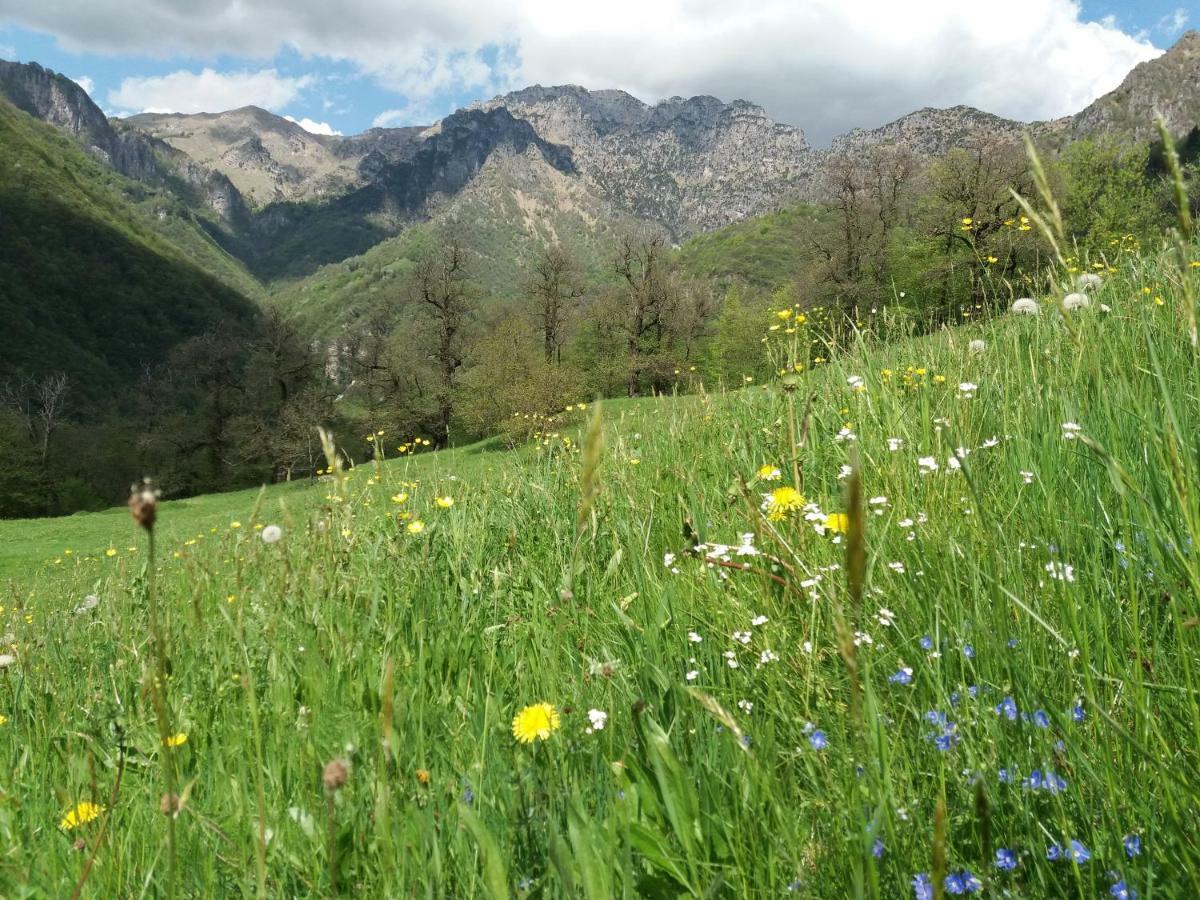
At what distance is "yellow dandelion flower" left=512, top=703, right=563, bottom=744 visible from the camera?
4.24 feet

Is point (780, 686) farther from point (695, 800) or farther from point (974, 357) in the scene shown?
point (974, 357)

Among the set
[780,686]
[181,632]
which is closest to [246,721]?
[181,632]

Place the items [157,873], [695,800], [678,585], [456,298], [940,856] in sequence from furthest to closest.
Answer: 1. [456,298]
2. [678,585]
3. [157,873]
4. [695,800]
5. [940,856]

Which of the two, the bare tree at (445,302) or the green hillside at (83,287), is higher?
the green hillside at (83,287)

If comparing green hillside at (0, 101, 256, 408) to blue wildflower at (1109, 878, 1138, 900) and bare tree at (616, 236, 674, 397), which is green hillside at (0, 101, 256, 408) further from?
blue wildflower at (1109, 878, 1138, 900)

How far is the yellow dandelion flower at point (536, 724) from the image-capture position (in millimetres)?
1293

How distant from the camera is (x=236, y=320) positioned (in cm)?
13238

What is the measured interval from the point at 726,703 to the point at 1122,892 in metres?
0.77

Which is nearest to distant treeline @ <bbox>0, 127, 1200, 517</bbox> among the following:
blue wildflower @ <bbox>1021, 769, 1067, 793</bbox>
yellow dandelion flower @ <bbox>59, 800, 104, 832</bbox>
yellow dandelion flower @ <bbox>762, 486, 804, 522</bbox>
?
yellow dandelion flower @ <bbox>762, 486, 804, 522</bbox>

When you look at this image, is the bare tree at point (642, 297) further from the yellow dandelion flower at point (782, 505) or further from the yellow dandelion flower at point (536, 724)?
the yellow dandelion flower at point (536, 724)

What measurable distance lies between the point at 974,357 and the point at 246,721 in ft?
11.3

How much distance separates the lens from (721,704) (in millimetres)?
1569

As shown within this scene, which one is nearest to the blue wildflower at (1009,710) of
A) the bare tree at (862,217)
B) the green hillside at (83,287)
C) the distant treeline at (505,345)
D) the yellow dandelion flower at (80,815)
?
the yellow dandelion flower at (80,815)

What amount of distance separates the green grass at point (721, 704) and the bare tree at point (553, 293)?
45.8 metres
